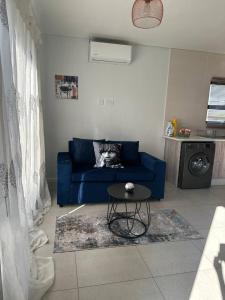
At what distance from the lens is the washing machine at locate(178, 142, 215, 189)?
143 inches

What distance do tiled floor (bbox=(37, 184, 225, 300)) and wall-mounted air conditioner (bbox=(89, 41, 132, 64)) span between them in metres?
2.58

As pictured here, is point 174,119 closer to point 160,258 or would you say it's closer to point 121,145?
point 121,145

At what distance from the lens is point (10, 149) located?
1.20 m

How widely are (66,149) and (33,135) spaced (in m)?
1.35

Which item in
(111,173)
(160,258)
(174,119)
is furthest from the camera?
(174,119)

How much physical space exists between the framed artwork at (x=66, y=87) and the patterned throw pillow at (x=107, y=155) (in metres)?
1.01

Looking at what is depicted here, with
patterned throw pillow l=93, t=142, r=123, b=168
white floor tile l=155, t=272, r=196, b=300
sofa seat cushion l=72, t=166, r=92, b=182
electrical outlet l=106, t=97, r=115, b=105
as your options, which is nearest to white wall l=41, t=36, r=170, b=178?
electrical outlet l=106, t=97, r=115, b=105

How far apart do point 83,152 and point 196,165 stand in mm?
1952

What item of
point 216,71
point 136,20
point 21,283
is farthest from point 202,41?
point 21,283

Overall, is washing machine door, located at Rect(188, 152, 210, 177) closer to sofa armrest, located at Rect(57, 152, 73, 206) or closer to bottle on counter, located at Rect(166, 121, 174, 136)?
bottle on counter, located at Rect(166, 121, 174, 136)

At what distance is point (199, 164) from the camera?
3.78 metres

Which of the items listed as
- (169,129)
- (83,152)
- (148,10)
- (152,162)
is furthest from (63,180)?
(169,129)

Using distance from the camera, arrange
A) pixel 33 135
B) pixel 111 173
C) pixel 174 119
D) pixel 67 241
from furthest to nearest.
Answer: pixel 174 119, pixel 111 173, pixel 33 135, pixel 67 241

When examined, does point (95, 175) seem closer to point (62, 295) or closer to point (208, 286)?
point (62, 295)
